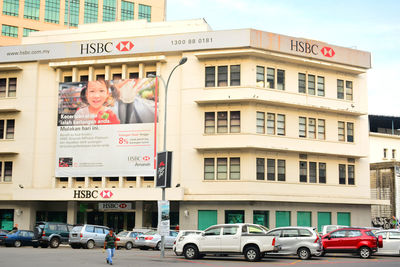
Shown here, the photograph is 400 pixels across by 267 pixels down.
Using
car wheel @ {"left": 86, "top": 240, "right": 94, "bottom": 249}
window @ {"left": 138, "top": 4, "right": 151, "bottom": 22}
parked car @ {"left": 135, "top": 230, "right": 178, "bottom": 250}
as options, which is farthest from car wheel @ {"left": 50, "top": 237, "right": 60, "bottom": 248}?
window @ {"left": 138, "top": 4, "right": 151, "bottom": 22}

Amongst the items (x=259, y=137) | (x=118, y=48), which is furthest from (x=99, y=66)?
(x=259, y=137)

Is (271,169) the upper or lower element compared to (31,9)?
lower

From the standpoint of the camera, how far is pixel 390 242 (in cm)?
3108

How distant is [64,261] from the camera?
952 inches

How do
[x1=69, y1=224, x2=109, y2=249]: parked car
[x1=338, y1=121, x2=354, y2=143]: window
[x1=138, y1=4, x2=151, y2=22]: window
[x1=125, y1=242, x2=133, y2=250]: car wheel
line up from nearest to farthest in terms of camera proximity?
[x1=69, y1=224, x2=109, y2=249]: parked car < [x1=125, y1=242, x2=133, y2=250]: car wheel < [x1=338, y1=121, x2=354, y2=143]: window < [x1=138, y1=4, x2=151, y2=22]: window

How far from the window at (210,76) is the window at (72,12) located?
37840 millimetres

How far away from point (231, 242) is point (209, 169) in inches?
654

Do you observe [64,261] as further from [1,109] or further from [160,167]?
[1,109]

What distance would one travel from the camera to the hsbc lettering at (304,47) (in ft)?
144

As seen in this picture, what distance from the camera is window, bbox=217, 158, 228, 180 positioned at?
42.3 m

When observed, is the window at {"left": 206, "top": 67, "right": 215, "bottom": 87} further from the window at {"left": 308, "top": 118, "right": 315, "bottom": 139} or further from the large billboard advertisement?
the window at {"left": 308, "top": 118, "right": 315, "bottom": 139}

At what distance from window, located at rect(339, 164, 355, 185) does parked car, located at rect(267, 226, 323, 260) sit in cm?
1872

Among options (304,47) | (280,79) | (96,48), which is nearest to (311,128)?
(280,79)

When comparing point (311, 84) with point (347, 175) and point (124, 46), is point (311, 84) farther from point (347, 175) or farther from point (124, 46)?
point (124, 46)
